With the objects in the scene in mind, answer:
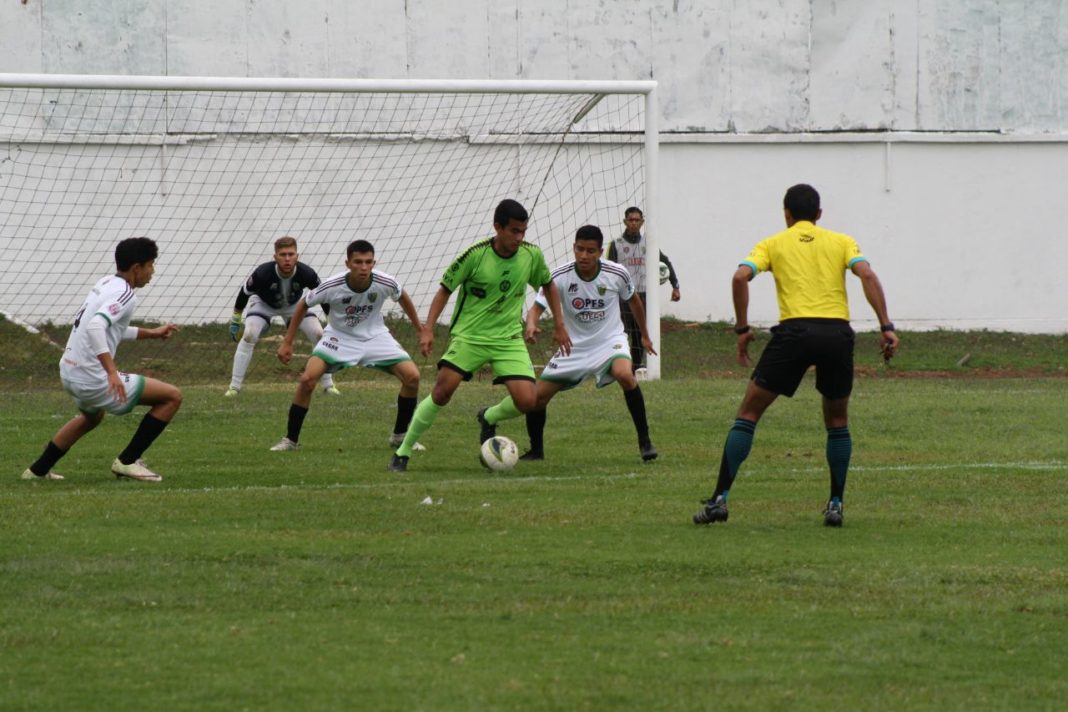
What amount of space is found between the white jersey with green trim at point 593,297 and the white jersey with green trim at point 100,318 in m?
3.65

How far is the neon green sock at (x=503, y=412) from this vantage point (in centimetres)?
1231

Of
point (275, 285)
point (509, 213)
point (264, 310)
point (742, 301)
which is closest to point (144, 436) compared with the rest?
point (509, 213)

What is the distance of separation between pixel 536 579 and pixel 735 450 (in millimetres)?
1880

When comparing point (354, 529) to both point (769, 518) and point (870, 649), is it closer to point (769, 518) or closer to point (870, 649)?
point (769, 518)

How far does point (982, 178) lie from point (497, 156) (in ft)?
28.1

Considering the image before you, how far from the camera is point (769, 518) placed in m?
9.38

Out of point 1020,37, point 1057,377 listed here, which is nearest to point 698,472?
point 1057,377

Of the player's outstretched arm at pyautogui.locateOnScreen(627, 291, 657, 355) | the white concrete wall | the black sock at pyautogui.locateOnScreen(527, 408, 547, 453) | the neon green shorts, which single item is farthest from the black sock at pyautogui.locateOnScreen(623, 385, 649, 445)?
the white concrete wall

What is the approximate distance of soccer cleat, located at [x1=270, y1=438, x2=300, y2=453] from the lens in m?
13.1

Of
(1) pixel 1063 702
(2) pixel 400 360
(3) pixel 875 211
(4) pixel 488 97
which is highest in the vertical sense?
(4) pixel 488 97

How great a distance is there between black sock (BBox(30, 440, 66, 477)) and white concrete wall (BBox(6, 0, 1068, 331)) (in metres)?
15.3

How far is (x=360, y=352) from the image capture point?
13.5 metres

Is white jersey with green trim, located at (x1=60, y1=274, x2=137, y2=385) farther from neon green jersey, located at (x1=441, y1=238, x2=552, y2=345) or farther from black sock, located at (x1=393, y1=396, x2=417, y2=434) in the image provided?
black sock, located at (x1=393, y1=396, x2=417, y2=434)

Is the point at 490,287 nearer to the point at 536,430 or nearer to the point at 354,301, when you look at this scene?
the point at 536,430
